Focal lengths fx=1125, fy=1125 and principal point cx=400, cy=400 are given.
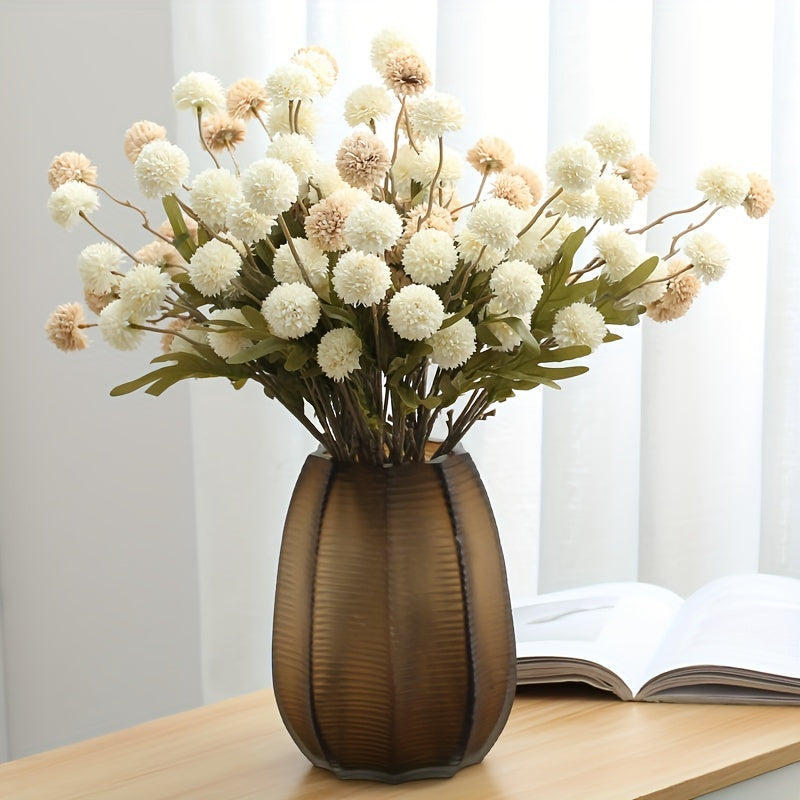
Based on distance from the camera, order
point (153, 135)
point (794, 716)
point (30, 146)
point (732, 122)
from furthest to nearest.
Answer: point (30, 146)
point (732, 122)
point (794, 716)
point (153, 135)

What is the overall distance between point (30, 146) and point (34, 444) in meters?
0.42

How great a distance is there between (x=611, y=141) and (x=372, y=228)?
18 centimetres

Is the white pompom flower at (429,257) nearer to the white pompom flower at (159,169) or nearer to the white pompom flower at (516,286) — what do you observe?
the white pompom flower at (516,286)

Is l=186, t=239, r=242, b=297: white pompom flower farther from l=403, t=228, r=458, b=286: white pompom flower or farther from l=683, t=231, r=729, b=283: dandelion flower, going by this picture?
l=683, t=231, r=729, b=283: dandelion flower

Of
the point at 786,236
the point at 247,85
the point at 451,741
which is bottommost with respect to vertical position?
the point at 451,741

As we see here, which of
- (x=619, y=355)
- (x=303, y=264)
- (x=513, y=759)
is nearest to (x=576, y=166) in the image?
(x=303, y=264)

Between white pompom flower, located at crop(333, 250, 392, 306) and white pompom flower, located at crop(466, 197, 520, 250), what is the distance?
6 centimetres

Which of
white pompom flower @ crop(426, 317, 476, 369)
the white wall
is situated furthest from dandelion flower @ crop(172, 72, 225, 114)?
the white wall

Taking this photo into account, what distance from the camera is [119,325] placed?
710 mm

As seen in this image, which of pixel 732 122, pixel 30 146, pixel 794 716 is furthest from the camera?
pixel 30 146

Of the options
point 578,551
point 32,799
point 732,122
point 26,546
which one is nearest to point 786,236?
point 732,122

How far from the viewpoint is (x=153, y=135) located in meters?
0.73

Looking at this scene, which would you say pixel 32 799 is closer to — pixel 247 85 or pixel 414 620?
pixel 414 620

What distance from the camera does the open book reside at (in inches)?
34.8
